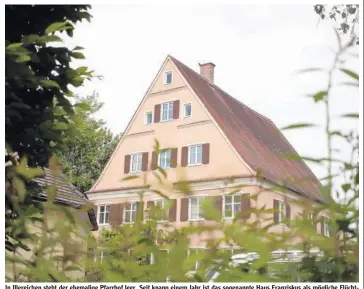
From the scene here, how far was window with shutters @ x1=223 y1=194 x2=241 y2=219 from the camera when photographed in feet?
3.14

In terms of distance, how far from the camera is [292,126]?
871 millimetres

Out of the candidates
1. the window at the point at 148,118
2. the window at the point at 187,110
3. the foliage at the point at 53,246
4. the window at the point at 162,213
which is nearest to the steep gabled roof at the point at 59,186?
the foliage at the point at 53,246

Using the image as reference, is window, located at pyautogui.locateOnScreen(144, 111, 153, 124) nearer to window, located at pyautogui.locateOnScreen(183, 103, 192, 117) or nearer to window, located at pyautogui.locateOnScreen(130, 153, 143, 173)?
window, located at pyautogui.locateOnScreen(183, 103, 192, 117)

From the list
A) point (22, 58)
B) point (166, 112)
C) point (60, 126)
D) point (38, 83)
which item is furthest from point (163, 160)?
point (166, 112)

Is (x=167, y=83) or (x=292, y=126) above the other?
(x=167, y=83)

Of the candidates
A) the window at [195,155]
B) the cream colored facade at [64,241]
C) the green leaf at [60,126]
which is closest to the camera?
the cream colored facade at [64,241]

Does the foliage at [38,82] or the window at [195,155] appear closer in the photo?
the foliage at [38,82]

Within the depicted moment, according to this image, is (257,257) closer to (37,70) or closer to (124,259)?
(124,259)

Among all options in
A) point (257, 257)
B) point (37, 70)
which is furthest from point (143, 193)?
point (37, 70)

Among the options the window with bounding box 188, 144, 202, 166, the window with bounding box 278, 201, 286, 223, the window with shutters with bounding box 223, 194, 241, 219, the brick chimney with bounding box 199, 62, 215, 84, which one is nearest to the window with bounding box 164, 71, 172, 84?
the brick chimney with bounding box 199, 62, 215, 84

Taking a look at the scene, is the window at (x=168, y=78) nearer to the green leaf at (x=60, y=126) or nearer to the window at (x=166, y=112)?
the window at (x=166, y=112)

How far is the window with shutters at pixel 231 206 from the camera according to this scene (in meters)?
0.96

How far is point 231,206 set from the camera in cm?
107
